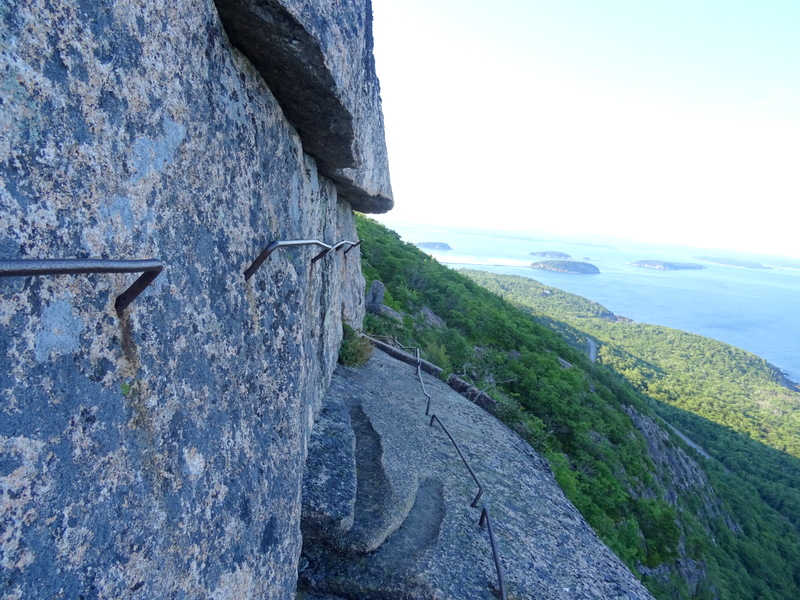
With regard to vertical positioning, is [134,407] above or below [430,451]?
above

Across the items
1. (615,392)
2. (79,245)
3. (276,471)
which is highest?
(79,245)

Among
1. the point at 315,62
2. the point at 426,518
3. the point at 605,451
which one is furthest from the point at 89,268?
the point at 605,451

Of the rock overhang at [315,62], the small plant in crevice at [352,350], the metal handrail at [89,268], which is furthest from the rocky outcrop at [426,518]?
the rock overhang at [315,62]

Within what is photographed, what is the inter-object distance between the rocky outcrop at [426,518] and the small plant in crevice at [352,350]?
295 millimetres

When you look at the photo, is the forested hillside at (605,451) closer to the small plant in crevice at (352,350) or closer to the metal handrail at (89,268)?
the small plant in crevice at (352,350)

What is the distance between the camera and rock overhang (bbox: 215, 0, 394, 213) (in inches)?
122

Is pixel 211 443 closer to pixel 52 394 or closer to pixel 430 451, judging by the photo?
pixel 52 394

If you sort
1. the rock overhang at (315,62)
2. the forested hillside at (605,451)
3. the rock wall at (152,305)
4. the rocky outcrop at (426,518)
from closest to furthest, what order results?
the rock wall at (152,305)
the rock overhang at (315,62)
the rocky outcrop at (426,518)
the forested hillside at (605,451)

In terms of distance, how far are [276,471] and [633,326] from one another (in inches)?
5244

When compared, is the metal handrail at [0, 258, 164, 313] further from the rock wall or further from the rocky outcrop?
the rocky outcrop

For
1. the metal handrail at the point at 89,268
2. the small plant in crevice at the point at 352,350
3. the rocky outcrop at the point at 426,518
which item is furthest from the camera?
the small plant in crevice at the point at 352,350

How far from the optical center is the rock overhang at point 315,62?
3.10 m

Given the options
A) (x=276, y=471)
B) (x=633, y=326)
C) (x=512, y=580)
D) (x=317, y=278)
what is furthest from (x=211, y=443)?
(x=633, y=326)

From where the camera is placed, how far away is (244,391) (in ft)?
10.3
